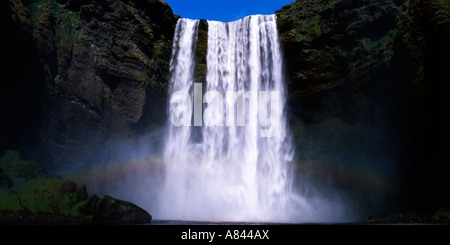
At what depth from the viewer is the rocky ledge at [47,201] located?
14.5 metres

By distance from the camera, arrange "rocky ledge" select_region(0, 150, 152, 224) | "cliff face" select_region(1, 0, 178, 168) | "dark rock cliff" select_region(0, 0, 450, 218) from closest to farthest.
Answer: "rocky ledge" select_region(0, 150, 152, 224) < "dark rock cliff" select_region(0, 0, 450, 218) < "cliff face" select_region(1, 0, 178, 168)

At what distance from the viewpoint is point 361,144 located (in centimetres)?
2133

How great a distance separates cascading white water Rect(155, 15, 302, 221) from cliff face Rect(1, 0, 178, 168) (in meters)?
1.99

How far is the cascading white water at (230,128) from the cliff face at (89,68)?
1991 millimetres
